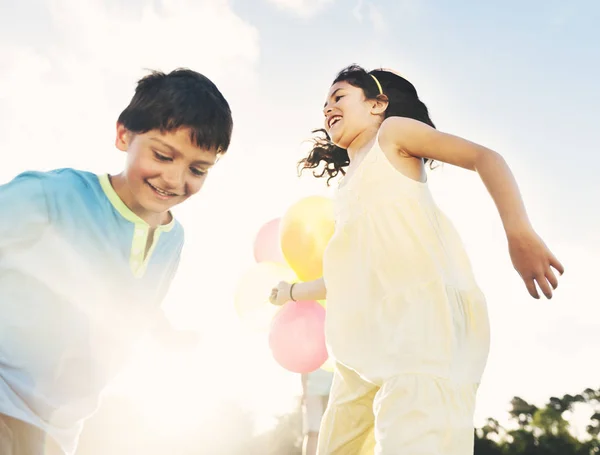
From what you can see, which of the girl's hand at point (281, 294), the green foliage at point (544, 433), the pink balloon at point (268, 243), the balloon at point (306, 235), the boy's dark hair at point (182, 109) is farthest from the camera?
the green foliage at point (544, 433)

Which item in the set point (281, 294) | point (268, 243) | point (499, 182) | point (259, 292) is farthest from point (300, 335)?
point (499, 182)

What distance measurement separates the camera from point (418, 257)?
Result: 6.76 ft

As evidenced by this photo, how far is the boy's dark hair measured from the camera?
2.21 meters

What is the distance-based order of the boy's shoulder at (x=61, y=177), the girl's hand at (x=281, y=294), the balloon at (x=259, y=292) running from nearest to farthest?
1. the boy's shoulder at (x=61, y=177)
2. the girl's hand at (x=281, y=294)
3. the balloon at (x=259, y=292)

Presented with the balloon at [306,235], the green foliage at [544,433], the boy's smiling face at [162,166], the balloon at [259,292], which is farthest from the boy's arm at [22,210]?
the green foliage at [544,433]

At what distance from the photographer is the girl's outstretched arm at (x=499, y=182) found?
67.8 inches

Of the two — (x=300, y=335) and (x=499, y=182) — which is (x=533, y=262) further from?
(x=300, y=335)

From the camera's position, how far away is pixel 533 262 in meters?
1.73

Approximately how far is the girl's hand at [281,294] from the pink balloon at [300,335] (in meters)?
0.12

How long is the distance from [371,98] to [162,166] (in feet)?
3.27

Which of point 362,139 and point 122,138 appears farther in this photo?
point 362,139

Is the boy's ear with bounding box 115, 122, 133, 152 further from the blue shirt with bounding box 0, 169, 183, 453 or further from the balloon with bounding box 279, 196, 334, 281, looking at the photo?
the balloon with bounding box 279, 196, 334, 281

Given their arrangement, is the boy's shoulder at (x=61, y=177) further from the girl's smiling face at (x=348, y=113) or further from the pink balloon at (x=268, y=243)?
the pink balloon at (x=268, y=243)

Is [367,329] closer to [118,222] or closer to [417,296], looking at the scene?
[417,296]
